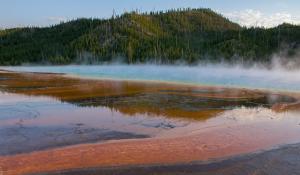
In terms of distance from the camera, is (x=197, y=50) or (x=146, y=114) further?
(x=197, y=50)

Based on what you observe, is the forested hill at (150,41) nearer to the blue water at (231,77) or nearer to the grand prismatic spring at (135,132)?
the blue water at (231,77)

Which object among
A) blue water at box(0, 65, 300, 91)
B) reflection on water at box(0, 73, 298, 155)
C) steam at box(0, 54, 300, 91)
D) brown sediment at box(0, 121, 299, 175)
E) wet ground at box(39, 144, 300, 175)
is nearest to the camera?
wet ground at box(39, 144, 300, 175)

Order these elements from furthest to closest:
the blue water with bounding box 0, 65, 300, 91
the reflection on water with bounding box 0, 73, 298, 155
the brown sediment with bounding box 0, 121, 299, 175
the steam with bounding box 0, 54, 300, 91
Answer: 1. the steam with bounding box 0, 54, 300, 91
2. the blue water with bounding box 0, 65, 300, 91
3. the reflection on water with bounding box 0, 73, 298, 155
4. the brown sediment with bounding box 0, 121, 299, 175

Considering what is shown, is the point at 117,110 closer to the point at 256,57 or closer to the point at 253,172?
the point at 253,172

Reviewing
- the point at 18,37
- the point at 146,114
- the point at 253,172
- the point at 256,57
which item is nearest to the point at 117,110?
the point at 146,114

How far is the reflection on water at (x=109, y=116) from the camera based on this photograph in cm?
1063

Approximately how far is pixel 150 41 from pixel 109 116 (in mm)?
85987

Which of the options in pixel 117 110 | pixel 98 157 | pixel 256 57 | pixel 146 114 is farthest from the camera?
pixel 256 57

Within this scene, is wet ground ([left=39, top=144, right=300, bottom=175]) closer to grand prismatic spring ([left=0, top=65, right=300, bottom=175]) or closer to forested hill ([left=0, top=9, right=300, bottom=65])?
grand prismatic spring ([left=0, top=65, right=300, bottom=175])

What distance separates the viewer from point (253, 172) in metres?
7.44

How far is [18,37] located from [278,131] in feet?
474

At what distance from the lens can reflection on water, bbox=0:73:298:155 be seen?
34.9 feet

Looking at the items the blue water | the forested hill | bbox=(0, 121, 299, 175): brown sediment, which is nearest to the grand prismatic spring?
bbox=(0, 121, 299, 175): brown sediment

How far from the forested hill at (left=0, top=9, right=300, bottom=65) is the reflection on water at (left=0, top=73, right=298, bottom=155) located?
53.9 m
